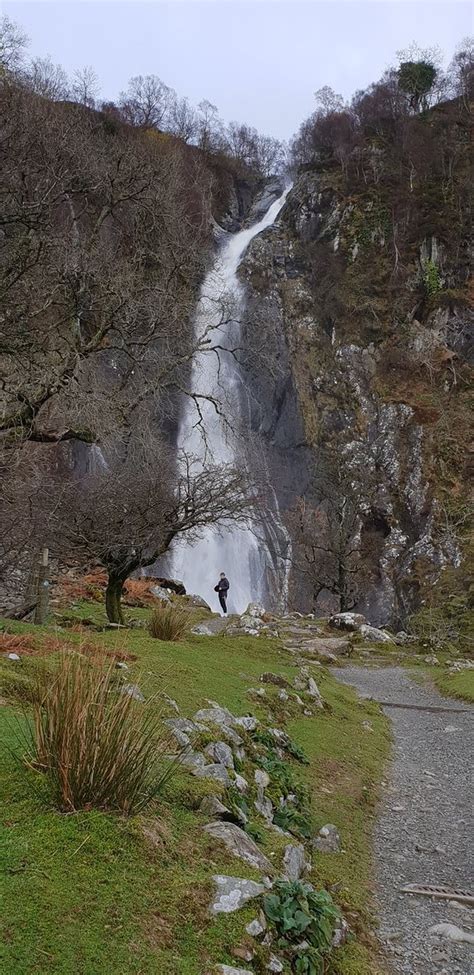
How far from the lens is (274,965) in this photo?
2414 millimetres

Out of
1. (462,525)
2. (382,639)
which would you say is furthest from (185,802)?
(462,525)

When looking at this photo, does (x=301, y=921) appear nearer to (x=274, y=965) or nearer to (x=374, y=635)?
(x=274, y=965)

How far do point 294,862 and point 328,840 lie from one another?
1.01 metres

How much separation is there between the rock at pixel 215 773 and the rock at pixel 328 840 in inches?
34.6

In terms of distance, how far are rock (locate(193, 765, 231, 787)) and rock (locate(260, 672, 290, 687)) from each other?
14.6 ft

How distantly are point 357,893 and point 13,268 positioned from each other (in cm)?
847

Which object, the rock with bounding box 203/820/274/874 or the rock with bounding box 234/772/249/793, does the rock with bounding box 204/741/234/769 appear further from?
the rock with bounding box 203/820/274/874

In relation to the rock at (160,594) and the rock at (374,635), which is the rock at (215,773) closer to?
the rock at (374,635)

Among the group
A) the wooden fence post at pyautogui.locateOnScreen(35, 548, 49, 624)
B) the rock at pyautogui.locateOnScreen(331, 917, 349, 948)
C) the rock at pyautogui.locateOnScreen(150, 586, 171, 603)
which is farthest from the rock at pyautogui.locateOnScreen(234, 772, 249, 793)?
the rock at pyautogui.locateOnScreen(150, 586, 171, 603)

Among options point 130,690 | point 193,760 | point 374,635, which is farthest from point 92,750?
point 374,635

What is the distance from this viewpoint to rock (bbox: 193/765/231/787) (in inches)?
154

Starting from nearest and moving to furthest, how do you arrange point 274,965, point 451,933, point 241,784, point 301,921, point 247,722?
point 274,965 < point 301,921 < point 451,933 < point 241,784 < point 247,722

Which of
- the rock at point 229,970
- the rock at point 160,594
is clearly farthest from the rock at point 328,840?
the rock at point 160,594

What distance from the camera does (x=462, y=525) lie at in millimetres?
27031
